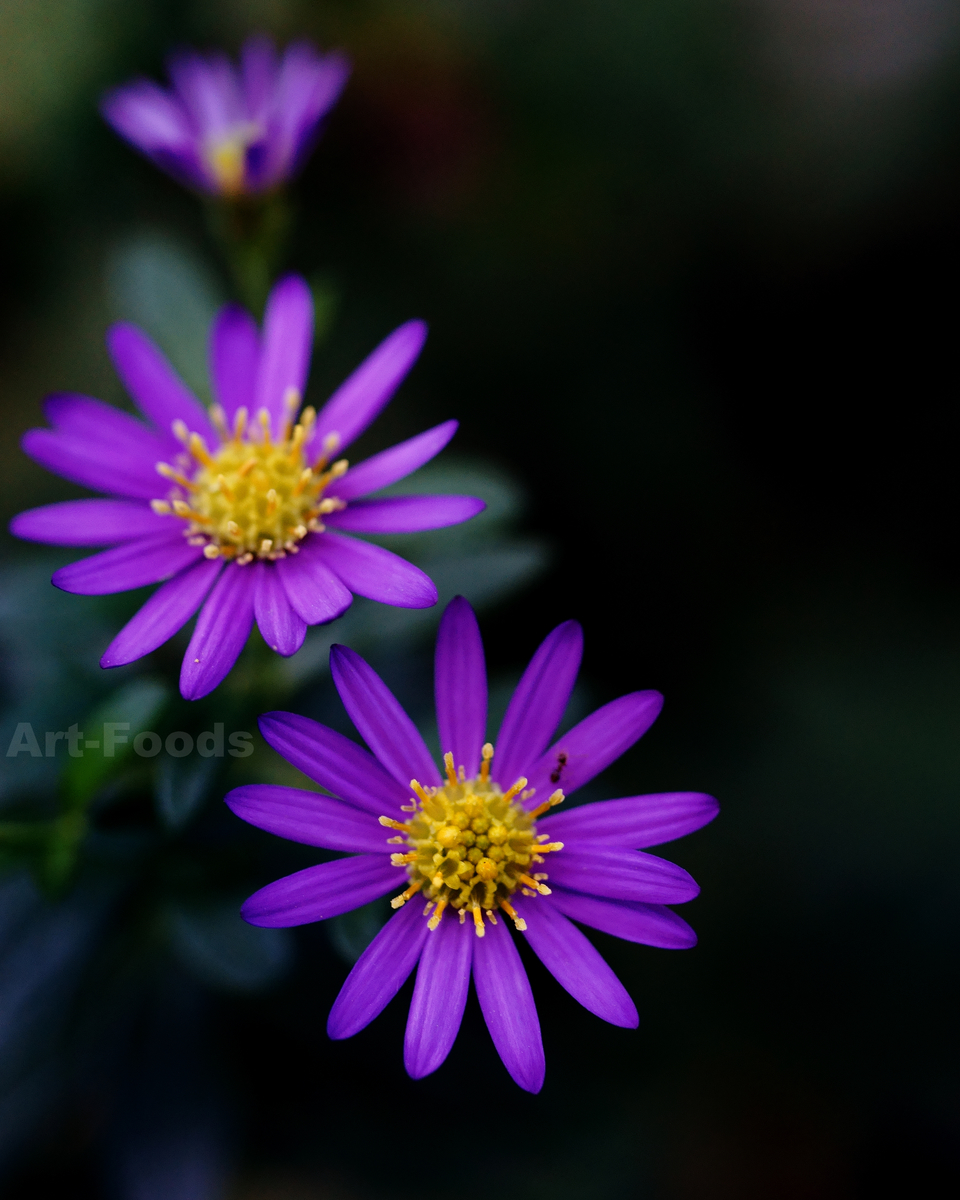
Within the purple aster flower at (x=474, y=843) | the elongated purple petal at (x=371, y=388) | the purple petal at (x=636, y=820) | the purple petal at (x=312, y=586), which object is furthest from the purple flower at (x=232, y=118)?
the purple petal at (x=636, y=820)

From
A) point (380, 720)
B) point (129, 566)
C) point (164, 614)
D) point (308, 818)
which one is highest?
point (129, 566)

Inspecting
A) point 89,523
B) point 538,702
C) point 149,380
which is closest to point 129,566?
point 89,523

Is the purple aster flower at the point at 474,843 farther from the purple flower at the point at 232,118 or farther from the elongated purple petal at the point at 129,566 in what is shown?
the purple flower at the point at 232,118

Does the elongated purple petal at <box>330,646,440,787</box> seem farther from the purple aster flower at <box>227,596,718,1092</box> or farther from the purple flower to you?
the purple flower

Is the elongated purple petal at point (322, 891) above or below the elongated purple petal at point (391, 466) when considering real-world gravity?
below

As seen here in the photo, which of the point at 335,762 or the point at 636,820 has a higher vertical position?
the point at 335,762

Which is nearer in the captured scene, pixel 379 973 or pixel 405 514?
pixel 379 973

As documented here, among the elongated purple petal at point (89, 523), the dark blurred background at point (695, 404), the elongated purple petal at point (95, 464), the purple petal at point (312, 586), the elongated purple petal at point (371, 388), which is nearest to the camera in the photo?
the purple petal at point (312, 586)

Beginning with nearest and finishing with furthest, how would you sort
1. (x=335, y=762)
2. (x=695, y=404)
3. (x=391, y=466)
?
(x=335, y=762) < (x=391, y=466) < (x=695, y=404)

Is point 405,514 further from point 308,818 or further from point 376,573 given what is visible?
point 308,818
